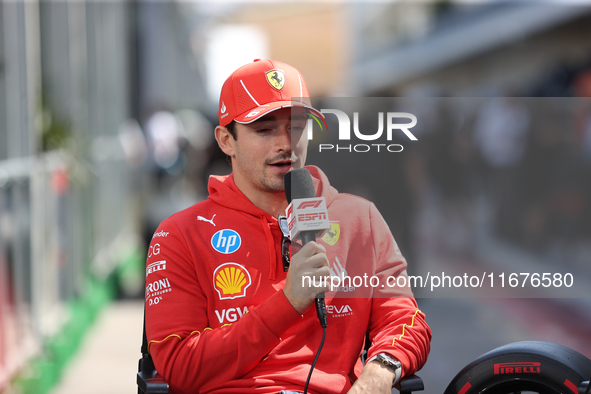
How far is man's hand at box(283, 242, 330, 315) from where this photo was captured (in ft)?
6.89

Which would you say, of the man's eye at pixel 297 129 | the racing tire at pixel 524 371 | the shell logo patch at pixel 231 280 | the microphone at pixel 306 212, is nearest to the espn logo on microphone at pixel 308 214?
the microphone at pixel 306 212

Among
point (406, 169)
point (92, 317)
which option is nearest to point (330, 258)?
point (406, 169)

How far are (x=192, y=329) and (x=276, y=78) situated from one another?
0.86m

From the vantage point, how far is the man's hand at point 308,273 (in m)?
2.10

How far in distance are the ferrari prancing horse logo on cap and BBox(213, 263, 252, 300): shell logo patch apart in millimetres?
598

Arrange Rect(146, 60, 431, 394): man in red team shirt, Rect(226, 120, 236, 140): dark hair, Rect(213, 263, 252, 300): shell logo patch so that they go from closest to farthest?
Rect(146, 60, 431, 394): man in red team shirt, Rect(213, 263, 252, 300): shell logo patch, Rect(226, 120, 236, 140): dark hair

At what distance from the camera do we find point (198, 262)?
93.4 inches

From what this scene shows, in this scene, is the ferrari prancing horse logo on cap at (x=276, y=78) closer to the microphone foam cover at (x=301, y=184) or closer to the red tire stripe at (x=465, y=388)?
the microphone foam cover at (x=301, y=184)

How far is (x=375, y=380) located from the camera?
2230 millimetres

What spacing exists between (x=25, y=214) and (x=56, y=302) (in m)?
1.19

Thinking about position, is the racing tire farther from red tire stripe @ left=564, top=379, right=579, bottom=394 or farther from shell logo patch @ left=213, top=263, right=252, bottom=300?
shell logo patch @ left=213, top=263, right=252, bottom=300

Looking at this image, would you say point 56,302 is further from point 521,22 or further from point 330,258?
point 521,22

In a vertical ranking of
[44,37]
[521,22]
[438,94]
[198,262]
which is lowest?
[198,262]

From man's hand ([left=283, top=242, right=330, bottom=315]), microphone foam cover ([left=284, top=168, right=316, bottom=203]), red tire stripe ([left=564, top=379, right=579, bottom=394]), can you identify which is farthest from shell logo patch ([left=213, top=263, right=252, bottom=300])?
red tire stripe ([left=564, top=379, right=579, bottom=394])
